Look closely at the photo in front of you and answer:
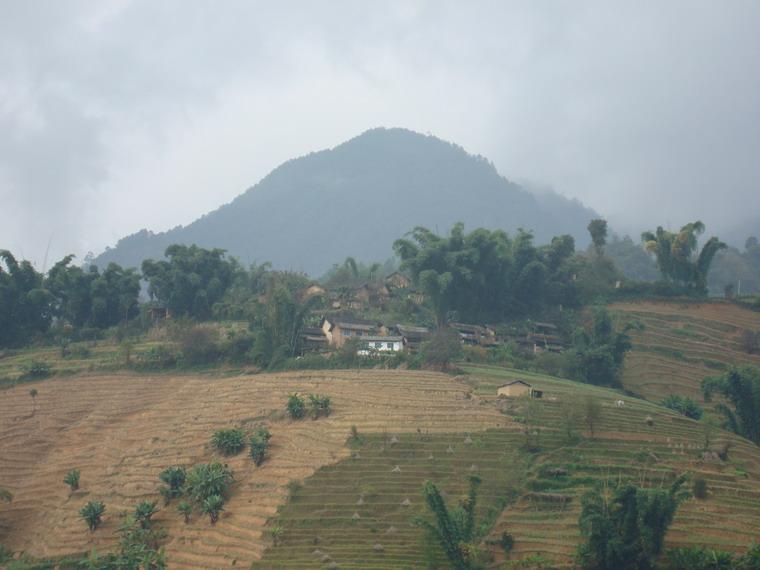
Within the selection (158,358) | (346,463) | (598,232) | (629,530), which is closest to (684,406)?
(629,530)

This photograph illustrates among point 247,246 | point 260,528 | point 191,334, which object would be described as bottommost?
point 260,528

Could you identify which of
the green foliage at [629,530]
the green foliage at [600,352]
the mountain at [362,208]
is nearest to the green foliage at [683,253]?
the green foliage at [600,352]

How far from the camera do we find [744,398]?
3619cm

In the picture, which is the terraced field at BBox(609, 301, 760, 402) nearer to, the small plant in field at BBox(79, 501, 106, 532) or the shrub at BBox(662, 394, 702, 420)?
the shrub at BBox(662, 394, 702, 420)

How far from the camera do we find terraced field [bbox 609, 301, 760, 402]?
1737 inches

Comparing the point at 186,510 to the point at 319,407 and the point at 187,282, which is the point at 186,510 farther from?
the point at 187,282

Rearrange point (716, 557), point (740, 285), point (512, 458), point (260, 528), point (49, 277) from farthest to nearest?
point (740, 285) → point (49, 277) → point (512, 458) → point (260, 528) → point (716, 557)

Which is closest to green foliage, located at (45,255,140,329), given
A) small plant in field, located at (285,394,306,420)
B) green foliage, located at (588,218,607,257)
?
small plant in field, located at (285,394,306,420)

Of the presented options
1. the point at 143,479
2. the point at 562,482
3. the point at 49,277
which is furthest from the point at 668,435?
the point at 49,277

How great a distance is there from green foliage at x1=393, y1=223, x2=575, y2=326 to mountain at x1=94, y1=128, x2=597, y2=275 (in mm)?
69358

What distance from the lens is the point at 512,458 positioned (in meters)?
29.9

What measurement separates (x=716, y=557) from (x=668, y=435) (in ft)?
36.2

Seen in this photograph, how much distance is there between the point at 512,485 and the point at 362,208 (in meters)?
120

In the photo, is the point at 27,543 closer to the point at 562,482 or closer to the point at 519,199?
the point at 562,482
